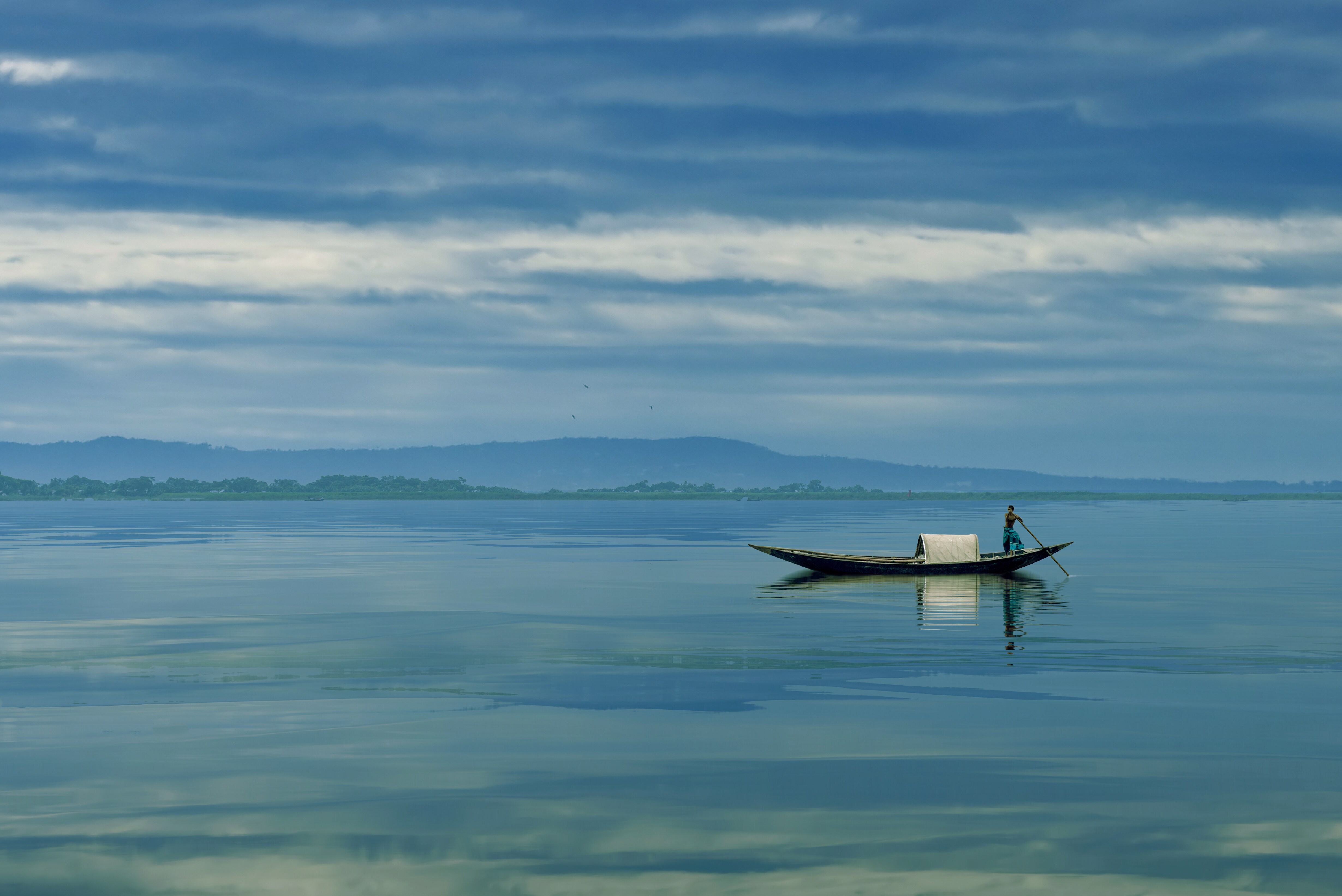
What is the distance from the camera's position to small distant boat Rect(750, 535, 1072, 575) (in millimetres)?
69312

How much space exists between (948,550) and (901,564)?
2841 mm

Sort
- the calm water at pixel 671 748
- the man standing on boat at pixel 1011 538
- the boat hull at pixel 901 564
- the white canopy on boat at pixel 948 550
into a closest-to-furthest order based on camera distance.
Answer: the calm water at pixel 671 748 < the boat hull at pixel 901 564 < the white canopy on boat at pixel 948 550 < the man standing on boat at pixel 1011 538

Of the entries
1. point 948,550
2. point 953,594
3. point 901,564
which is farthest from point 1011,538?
point 953,594

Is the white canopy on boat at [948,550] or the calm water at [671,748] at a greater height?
→ the white canopy on boat at [948,550]

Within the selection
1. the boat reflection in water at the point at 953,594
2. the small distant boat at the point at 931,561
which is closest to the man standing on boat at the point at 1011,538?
the small distant boat at the point at 931,561

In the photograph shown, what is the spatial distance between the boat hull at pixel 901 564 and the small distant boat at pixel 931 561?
2 cm

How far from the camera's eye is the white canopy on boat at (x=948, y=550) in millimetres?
69438

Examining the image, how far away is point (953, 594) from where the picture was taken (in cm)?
6141

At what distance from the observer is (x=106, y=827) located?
64.3 feet

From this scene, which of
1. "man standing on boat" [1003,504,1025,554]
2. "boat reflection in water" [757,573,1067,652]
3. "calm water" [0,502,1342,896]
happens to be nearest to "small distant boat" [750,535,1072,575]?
"boat reflection in water" [757,573,1067,652]

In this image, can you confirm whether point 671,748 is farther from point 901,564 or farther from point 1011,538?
point 1011,538

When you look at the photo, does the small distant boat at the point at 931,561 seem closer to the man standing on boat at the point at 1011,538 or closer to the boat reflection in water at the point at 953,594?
the boat reflection in water at the point at 953,594

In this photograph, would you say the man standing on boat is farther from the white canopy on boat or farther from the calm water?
the calm water

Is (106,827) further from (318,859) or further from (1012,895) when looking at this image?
(1012,895)
